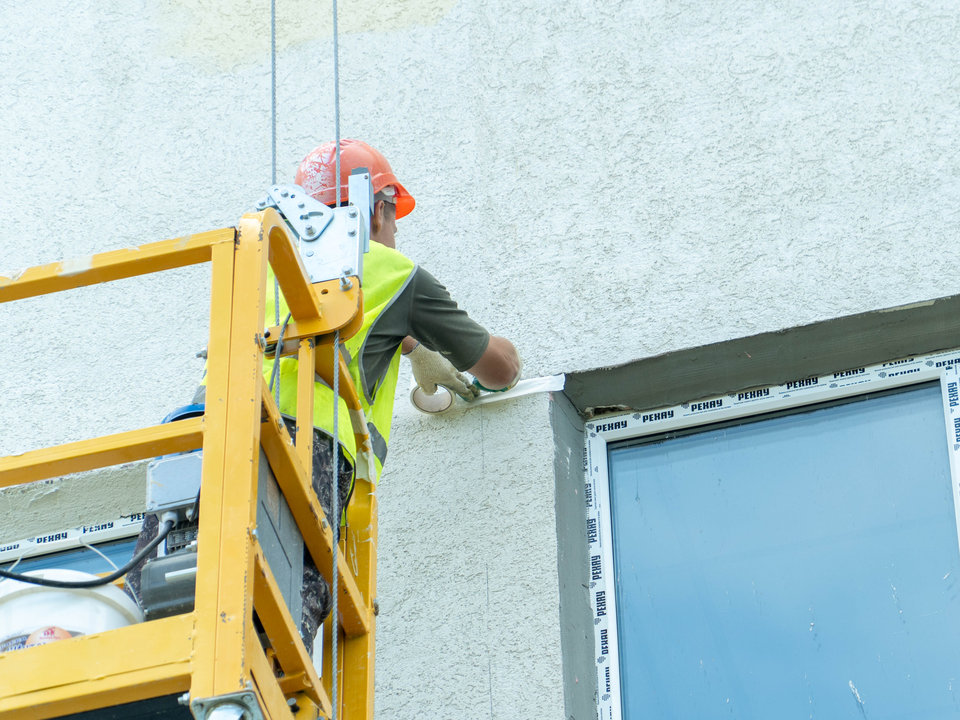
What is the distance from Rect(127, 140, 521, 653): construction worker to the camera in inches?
132

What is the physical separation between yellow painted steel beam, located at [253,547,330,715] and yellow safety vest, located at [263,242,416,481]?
2.05 ft

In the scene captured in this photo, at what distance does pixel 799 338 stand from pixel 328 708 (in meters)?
2.20

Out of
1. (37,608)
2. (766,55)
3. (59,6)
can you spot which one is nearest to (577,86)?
(766,55)

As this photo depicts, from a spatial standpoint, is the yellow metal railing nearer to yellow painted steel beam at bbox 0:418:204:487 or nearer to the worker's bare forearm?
yellow painted steel beam at bbox 0:418:204:487

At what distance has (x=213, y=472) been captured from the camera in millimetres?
2654

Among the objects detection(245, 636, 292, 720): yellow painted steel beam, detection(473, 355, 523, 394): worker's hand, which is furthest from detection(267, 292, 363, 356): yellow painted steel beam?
detection(473, 355, 523, 394): worker's hand

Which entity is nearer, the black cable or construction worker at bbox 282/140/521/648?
the black cable

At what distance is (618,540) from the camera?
176 inches

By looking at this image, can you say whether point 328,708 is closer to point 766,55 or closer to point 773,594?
point 773,594

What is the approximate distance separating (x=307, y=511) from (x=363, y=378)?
2.32 feet

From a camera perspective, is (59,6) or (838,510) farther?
(59,6)

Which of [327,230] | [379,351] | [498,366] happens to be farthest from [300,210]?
[498,366]

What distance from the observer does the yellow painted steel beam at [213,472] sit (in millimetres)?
2443

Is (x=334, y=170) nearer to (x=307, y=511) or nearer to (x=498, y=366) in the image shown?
(x=498, y=366)
